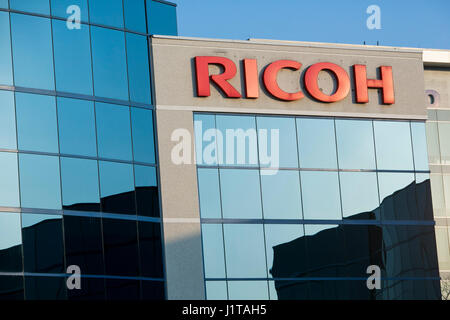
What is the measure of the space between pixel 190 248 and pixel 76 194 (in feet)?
16.5

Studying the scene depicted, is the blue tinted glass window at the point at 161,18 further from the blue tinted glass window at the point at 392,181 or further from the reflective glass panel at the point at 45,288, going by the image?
the reflective glass panel at the point at 45,288

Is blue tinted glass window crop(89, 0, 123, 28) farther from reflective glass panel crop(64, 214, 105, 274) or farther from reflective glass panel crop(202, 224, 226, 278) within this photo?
reflective glass panel crop(202, 224, 226, 278)

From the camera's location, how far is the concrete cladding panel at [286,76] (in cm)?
3625

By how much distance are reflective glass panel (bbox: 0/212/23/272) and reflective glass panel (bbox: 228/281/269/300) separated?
8.34 m

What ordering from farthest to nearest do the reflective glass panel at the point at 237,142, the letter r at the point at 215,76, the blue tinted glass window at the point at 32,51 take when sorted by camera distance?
the letter r at the point at 215,76
the reflective glass panel at the point at 237,142
the blue tinted glass window at the point at 32,51

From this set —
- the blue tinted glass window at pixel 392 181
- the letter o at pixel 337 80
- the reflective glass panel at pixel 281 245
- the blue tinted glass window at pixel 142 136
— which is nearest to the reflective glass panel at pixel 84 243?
the blue tinted glass window at pixel 142 136

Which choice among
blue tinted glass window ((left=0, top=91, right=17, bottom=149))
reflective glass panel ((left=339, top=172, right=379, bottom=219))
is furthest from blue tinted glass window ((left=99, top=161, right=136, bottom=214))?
reflective glass panel ((left=339, top=172, right=379, bottom=219))

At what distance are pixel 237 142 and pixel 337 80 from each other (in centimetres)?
526

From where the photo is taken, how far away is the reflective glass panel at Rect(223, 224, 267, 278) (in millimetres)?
35219

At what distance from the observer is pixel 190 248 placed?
34781 millimetres

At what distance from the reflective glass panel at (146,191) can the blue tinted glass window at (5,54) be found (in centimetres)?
562

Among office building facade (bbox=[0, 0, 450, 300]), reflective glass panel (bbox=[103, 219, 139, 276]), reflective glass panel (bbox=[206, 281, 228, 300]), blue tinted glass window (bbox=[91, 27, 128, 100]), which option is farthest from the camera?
reflective glass panel (bbox=[206, 281, 228, 300])
